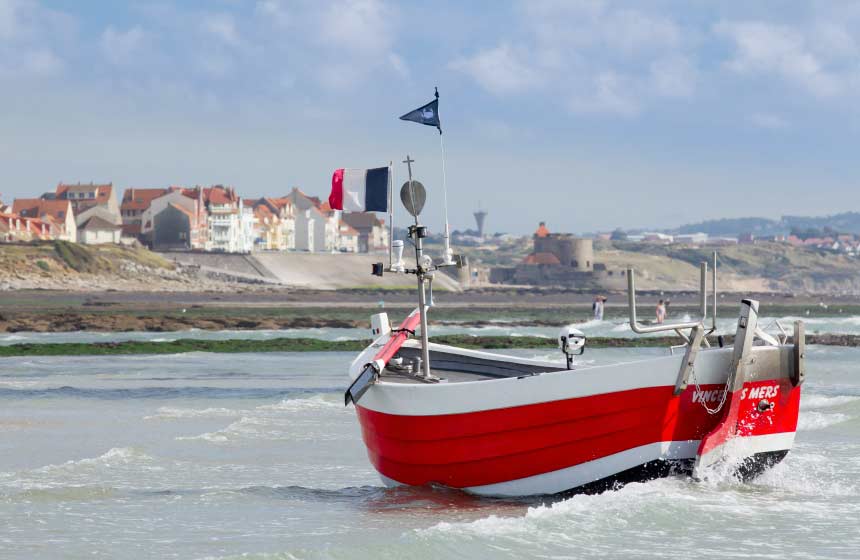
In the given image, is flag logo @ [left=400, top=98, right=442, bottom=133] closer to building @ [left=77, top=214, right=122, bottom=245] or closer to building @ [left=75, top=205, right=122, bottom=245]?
building @ [left=75, top=205, right=122, bottom=245]

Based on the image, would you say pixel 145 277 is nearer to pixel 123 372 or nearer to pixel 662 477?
pixel 123 372

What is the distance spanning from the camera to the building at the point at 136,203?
16112cm

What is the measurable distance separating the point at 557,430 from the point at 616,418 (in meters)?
0.57

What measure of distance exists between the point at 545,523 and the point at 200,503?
383 cm

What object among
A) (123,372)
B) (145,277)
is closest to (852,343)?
(123,372)

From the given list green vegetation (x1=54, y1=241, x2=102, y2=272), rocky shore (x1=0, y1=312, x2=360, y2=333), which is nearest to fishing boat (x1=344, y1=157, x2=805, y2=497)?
rocky shore (x1=0, y1=312, x2=360, y2=333)

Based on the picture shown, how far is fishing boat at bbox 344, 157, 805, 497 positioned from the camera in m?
12.4

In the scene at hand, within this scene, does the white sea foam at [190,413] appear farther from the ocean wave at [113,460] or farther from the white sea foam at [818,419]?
the white sea foam at [818,419]

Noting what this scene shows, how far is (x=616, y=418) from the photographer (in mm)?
12445

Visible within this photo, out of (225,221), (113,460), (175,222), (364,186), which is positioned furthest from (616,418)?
(225,221)

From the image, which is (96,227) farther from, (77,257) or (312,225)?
(312,225)

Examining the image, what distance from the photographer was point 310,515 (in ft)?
43.5

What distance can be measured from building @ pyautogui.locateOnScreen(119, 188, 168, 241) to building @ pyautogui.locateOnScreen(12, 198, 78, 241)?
26.7 ft

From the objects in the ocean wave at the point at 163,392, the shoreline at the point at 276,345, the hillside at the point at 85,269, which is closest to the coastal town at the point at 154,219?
the hillside at the point at 85,269
